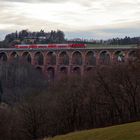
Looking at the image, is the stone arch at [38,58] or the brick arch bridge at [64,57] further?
the stone arch at [38,58]

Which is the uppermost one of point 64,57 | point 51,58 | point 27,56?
point 27,56

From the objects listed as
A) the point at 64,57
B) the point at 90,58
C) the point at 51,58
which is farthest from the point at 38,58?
the point at 90,58

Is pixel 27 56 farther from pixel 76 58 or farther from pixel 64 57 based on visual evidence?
pixel 76 58

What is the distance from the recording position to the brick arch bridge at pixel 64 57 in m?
77.9

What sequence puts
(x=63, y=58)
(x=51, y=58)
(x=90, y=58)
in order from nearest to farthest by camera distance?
(x=90, y=58)
(x=63, y=58)
(x=51, y=58)

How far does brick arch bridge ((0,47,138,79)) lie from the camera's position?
7794 cm

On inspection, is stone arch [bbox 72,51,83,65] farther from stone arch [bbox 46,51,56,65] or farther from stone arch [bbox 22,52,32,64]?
stone arch [bbox 22,52,32,64]

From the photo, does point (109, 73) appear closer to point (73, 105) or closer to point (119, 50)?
point (73, 105)

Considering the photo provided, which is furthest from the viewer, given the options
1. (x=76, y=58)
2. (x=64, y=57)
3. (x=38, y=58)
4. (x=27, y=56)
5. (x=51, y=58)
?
(x=38, y=58)

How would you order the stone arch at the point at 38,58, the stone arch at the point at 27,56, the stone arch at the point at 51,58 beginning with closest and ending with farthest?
the stone arch at the point at 51,58
the stone arch at the point at 38,58
the stone arch at the point at 27,56

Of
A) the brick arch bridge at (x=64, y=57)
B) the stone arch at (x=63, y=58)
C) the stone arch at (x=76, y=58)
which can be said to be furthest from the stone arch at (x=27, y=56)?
the stone arch at (x=76, y=58)

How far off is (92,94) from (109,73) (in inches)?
87.2

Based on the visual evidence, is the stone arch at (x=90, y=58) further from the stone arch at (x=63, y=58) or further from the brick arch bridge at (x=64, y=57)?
the stone arch at (x=63, y=58)

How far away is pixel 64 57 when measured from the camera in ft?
295
